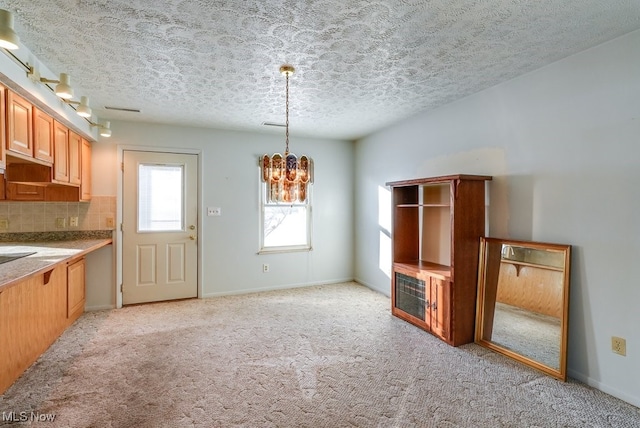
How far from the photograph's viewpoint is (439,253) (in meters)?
3.80

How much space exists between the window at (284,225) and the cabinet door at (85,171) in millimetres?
2223

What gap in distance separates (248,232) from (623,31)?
446 centimetres

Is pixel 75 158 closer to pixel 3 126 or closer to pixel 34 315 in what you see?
pixel 3 126

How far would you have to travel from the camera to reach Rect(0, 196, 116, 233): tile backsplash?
142 inches

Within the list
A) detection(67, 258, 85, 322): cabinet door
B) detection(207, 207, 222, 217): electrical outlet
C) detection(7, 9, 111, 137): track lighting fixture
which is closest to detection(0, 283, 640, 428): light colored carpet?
detection(67, 258, 85, 322): cabinet door

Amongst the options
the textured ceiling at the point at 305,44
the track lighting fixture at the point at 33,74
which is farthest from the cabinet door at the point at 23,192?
the textured ceiling at the point at 305,44

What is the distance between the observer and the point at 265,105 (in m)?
3.64

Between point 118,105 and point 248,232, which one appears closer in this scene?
point 118,105

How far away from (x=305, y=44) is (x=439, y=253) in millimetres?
2744

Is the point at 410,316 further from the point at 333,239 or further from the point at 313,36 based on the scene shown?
the point at 313,36

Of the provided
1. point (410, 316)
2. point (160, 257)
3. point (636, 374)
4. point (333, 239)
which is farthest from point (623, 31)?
point (160, 257)

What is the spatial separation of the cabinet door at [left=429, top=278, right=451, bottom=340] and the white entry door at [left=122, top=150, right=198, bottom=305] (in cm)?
326

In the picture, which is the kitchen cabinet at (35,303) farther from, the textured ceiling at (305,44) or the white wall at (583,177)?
the white wall at (583,177)

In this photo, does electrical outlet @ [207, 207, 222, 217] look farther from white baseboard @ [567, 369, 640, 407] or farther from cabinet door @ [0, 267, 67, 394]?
white baseboard @ [567, 369, 640, 407]
